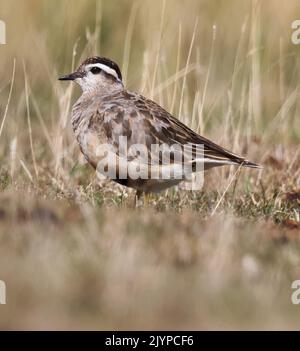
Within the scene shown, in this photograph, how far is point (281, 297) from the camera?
6.58m

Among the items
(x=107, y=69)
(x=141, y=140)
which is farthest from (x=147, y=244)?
(x=107, y=69)

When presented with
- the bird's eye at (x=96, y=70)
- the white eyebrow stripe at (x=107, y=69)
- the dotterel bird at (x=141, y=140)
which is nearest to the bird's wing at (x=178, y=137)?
the dotterel bird at (x=141, y=140)

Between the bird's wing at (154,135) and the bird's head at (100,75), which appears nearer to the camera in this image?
the bird's wing at (154,135)

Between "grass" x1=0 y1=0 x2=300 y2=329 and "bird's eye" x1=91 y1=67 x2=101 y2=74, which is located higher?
"bird's eye" x1=91 y1=67 x2=101 y2=74

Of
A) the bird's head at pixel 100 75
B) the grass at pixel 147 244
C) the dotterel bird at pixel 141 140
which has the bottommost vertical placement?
the grass at pixel 147 244

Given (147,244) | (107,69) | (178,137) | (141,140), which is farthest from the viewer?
(107,69)

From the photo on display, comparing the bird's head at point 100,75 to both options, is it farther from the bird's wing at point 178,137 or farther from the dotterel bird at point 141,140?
the bird's wing at point 178,137

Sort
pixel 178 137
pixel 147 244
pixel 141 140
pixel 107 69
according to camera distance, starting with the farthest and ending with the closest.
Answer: pixel 107 69 < pixel 178 137 < pixel 141 140 < pixel 147 244

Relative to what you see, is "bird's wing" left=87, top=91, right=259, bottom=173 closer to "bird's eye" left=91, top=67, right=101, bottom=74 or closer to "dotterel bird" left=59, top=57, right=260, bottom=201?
"dotterel bird" left=59, top=57, right=260, bottom=201

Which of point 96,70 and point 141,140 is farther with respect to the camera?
point 96,70

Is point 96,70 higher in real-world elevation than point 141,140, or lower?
higher

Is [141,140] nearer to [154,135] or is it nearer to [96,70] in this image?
[154,135]

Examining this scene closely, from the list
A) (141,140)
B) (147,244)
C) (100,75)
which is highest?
(100,75)

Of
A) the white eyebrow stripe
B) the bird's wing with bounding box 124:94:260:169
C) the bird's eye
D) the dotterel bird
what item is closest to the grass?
the dotterel bird
